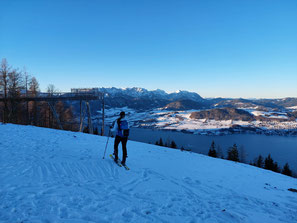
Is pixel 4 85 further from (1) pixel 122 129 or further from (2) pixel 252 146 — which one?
(2) pixel 252 146

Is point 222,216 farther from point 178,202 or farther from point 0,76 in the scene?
point 0,76

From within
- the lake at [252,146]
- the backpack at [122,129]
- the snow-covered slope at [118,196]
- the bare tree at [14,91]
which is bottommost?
the lake at [252,146]

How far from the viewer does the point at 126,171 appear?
8.04 m

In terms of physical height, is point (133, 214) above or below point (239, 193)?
above

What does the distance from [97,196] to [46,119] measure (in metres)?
36.0

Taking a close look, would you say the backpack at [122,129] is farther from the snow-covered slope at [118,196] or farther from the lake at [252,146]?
A: the lake at [252,146]

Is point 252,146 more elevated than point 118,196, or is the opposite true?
point 118,196

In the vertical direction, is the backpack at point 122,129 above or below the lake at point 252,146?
above

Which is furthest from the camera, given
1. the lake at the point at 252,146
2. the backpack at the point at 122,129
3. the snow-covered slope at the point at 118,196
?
the lake at the point at 252,146

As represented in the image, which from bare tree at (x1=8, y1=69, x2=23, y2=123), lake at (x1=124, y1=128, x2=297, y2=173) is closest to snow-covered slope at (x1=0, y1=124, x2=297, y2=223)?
bare tree at (x1=8, y1=69, x2=23, y2=123)

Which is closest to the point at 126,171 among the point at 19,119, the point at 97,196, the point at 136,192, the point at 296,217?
the point at 136,192

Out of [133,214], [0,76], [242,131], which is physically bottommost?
[242,131]

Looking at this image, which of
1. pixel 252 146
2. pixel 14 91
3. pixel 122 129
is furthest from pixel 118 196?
pixel 252 146

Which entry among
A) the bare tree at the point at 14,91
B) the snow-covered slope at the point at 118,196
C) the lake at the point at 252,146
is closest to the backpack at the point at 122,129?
the snow-covered slope at the point at 118,196
